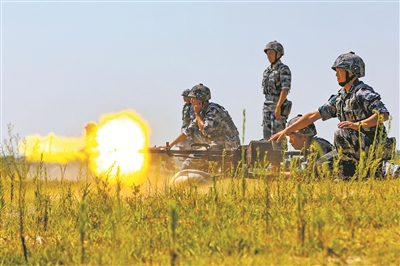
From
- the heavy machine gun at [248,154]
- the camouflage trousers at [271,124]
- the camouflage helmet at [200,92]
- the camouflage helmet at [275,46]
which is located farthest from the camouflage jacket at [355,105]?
the camouflage helmet at [200,92]

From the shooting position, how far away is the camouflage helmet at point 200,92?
11.6 meters

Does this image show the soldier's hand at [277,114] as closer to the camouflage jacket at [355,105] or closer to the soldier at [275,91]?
the soldier at [275,91]

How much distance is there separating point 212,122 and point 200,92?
0.64 m

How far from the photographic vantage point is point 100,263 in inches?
159

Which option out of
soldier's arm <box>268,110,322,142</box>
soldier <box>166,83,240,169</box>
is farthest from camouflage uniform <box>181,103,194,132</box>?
soldier's arm <box>268,110,322,142</box>

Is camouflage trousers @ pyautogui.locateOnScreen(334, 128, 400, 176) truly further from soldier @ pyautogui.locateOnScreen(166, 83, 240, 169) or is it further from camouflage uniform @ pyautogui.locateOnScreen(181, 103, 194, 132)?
camouflage uniform @ pyautogui.locateOnScreen(181, 103, 194, 132)

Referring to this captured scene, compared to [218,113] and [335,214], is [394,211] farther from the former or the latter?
[218,113]

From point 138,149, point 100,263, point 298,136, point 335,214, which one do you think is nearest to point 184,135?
point 138,149

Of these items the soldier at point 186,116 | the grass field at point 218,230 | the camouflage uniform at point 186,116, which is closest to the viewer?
the grass field at point 218,230

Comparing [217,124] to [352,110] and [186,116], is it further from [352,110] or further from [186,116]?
[352,110]

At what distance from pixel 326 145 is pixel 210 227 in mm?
4992

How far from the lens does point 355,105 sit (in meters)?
8.16

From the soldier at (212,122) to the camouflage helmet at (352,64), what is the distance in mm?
3764

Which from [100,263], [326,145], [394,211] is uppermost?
[326,145]
